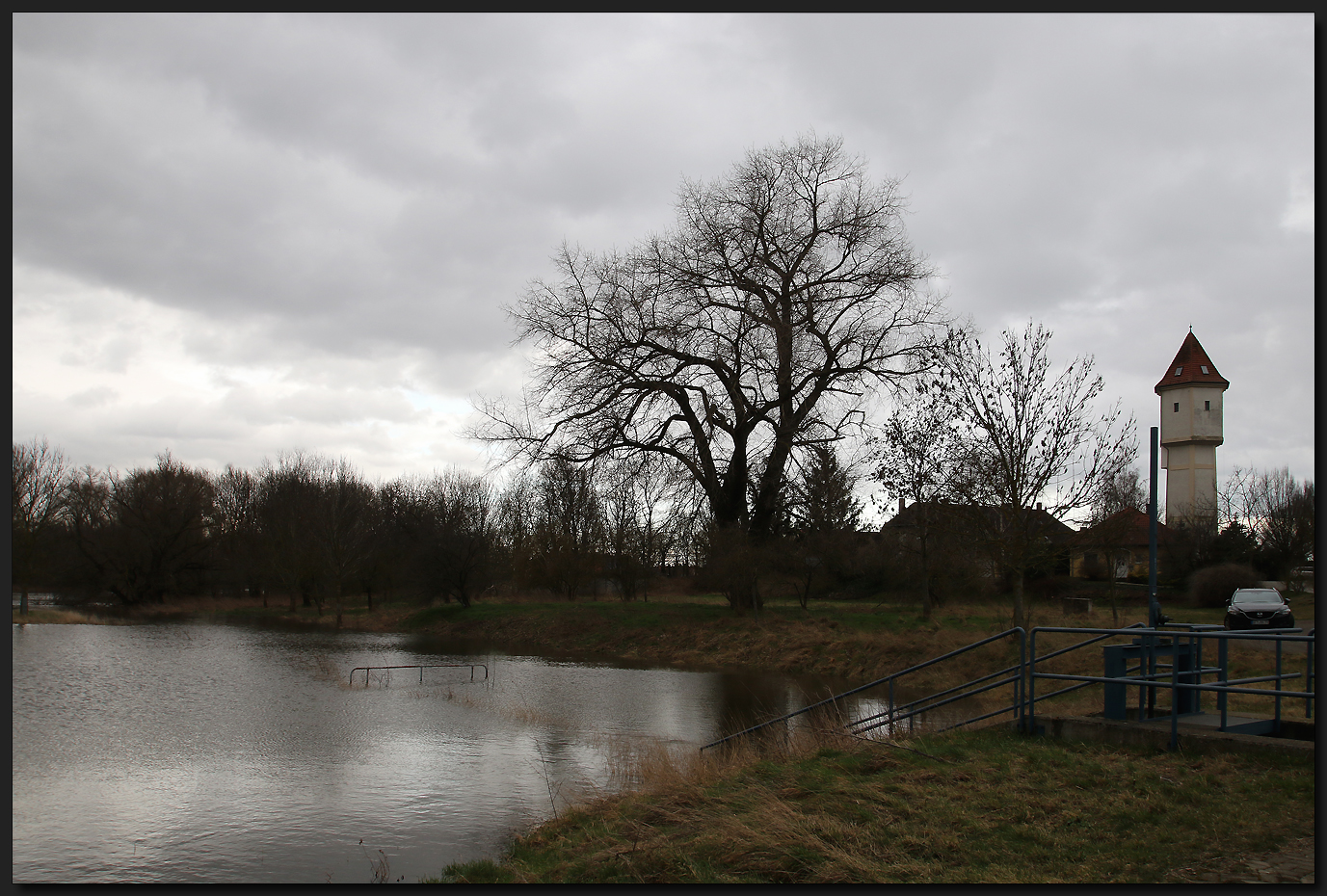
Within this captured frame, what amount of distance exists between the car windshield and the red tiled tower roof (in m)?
37.9

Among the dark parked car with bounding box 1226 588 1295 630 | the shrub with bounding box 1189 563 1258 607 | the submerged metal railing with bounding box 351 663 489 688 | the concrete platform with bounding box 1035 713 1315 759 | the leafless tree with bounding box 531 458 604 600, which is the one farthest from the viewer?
the leafless tree with bounding box 531 458 604 600

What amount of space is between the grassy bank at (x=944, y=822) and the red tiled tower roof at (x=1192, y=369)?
193 feet

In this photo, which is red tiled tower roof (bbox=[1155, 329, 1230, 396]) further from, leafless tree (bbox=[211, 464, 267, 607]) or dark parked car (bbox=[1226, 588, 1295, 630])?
leafless tree (bbox=[211, 464, 267, 607])

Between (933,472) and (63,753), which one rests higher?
(933,472)

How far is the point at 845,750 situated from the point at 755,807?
3210 millimetres

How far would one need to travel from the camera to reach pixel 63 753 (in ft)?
47.6

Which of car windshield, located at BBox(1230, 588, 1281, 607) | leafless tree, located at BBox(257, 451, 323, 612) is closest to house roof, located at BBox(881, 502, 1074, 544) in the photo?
car windshield, located at BBox(1230, 588, 1281, 607)

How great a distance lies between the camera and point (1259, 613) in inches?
1002

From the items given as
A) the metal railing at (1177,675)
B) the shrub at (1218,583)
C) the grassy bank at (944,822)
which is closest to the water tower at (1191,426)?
the shrub at (1218,583)

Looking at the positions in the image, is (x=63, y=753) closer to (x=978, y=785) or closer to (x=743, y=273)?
(x=978, y=785)

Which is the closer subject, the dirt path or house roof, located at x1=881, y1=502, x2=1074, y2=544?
the dirt path

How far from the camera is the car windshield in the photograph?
1015 inches

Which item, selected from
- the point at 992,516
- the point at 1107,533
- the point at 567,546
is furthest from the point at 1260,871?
the point at 567,546

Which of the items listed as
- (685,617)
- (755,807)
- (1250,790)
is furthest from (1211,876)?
(685,617)
